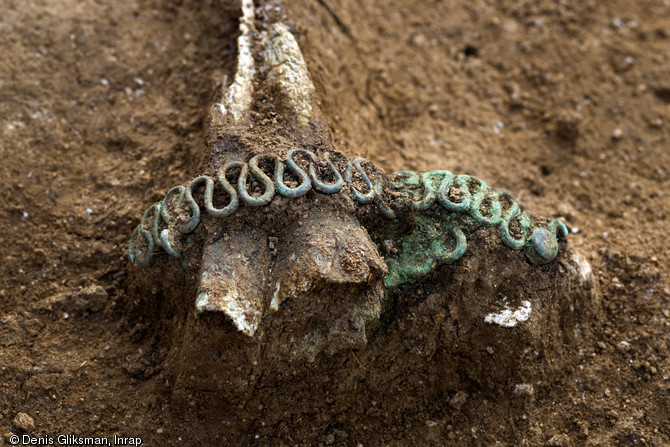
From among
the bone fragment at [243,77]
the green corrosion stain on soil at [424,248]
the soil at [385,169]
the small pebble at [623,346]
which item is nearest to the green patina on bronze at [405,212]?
the green corrosion stain on soil at [424,248]

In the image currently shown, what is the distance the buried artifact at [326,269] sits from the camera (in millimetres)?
2605

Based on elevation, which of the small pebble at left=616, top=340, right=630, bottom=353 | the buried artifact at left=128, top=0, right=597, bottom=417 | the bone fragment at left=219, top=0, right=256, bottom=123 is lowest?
the small pebble at left=616, top=340, right=630, bottom=353

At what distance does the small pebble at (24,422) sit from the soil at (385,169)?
1 cm

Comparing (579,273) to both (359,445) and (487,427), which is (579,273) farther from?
(359,445)

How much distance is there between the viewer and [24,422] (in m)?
2.71

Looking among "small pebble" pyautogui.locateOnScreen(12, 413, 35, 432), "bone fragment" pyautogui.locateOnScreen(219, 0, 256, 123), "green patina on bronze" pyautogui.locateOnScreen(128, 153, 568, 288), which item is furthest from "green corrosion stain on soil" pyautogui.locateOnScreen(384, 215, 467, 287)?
"small pebble" pyautogui.locateOnScreen(12, 413, 35, 432)

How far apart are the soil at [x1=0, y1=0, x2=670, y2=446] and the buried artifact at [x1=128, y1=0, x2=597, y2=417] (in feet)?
0.10

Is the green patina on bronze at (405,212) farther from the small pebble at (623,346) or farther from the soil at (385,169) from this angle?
the small pebble at (623,346)

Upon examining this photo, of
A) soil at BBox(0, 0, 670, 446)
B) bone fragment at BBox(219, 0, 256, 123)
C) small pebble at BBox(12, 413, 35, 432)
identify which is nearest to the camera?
small pebble at BBox(12, 413, 35, 432)

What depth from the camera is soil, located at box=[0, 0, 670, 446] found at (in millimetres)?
2861

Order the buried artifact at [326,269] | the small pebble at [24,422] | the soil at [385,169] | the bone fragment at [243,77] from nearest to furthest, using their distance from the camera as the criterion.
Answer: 1. the buried artifact at [326,269]
2. the small pebble at [24,422]
3. the soil at [385,169]
4. the bone fragment at [243,77]

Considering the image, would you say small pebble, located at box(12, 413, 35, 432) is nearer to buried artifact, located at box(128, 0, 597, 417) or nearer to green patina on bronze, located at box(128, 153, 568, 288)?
buried artifact, located at box(128, 0, 597, 417)

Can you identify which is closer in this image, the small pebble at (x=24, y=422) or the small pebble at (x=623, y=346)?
the small pebble at (x=24, y=422)

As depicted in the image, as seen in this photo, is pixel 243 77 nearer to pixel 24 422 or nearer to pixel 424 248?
pixel 424 248
